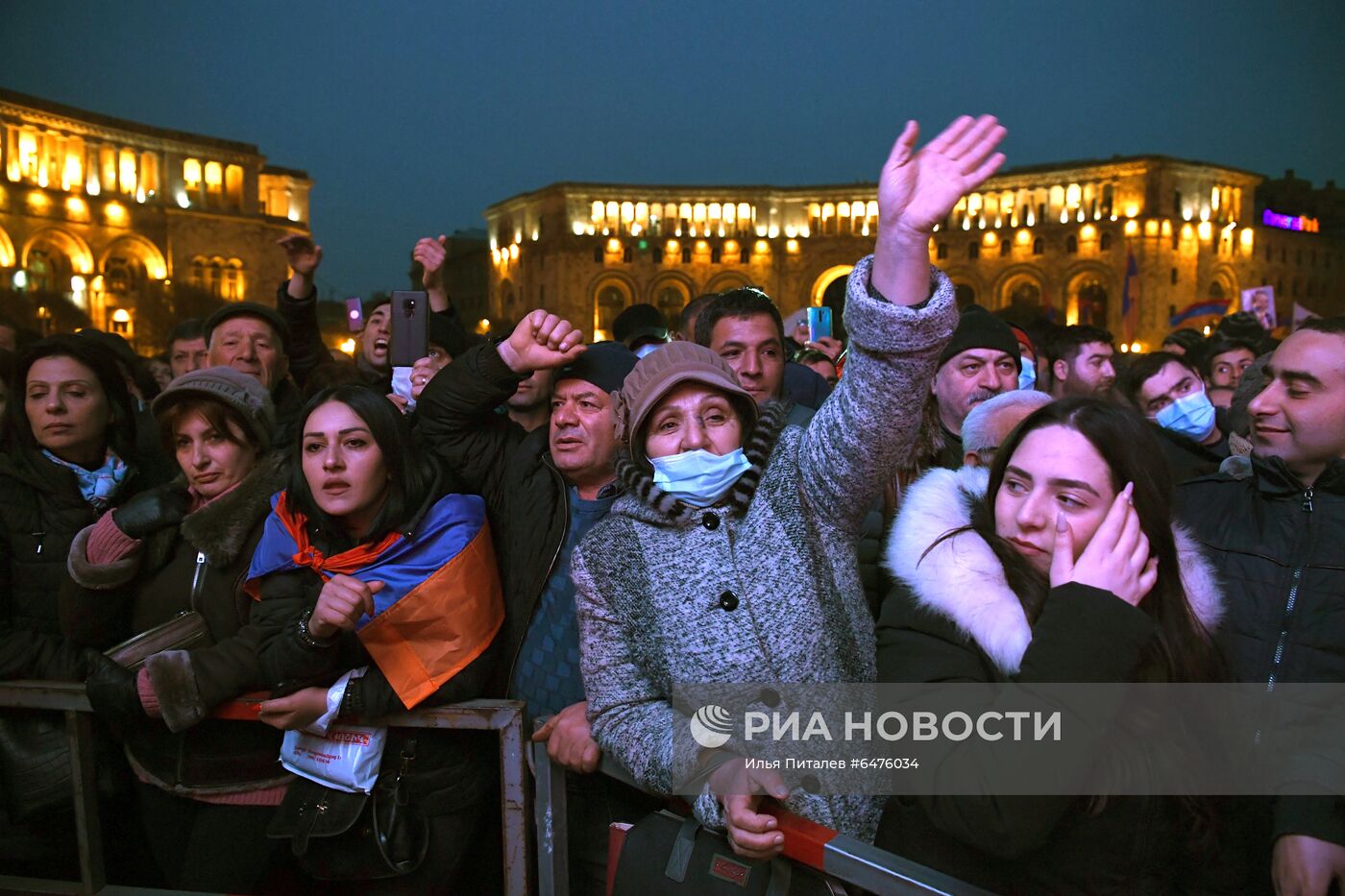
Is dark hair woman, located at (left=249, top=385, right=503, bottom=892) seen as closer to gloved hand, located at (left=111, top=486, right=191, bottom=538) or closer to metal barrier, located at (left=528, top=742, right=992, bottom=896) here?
gloved hand, located at (left=111, top=486, right=191, bottom=538)

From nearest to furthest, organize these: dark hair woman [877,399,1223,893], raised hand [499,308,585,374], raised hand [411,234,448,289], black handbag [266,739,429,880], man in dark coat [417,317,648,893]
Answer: dark hair woman [877,399,1223,893], black handbag [266,739,429,880], man in dark coat [417,317,648,893], raised hand [499,308,585,374], raised hand [411,234,448,289]

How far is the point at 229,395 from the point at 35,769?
1.48 metres

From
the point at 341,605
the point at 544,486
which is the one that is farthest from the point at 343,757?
the point at 544,486

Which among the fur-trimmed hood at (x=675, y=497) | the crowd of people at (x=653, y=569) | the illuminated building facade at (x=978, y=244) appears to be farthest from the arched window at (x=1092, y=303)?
the fur-trimmed hood at (x=675, y=497)

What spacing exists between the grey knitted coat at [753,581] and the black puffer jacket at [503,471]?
63 centimetres

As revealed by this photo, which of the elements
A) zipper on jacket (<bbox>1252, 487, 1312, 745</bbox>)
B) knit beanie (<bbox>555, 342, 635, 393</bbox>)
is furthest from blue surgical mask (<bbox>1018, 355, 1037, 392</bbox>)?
knit beanie (<bbox>555, 342, 635, 393</bbox>)

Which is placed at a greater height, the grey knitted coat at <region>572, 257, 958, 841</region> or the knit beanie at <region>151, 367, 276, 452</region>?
the knit beanie at <region>151, 367, 276, 452</region>

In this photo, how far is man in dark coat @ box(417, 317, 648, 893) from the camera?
108 inches

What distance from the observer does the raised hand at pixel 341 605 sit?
2492 millimetres

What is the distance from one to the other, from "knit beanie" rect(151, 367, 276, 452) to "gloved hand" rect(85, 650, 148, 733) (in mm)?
953

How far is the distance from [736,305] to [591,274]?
6642 centimetres

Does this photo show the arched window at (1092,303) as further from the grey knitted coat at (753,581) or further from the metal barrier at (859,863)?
the metal barrier at (859,863)

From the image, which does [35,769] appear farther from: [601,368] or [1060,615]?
[1060,615]

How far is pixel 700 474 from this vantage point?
221cm
